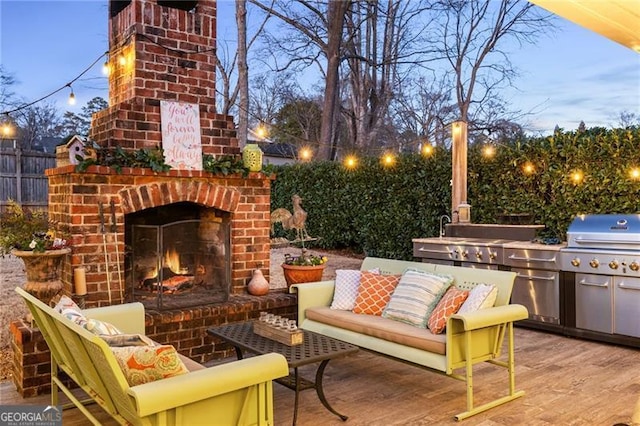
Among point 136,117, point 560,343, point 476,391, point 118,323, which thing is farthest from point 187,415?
point 560,343

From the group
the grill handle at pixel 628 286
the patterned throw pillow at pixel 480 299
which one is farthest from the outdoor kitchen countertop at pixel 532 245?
the patterned throw pillow at pixel 480 299

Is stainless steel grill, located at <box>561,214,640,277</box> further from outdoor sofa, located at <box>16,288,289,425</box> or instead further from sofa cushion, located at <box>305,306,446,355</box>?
outdoor sofa, located at <box>16,288,289,425</box>

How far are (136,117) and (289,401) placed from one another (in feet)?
8.53

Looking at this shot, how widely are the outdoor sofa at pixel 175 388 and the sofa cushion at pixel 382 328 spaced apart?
1.30m

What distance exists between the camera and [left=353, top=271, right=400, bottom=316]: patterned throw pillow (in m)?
4.20

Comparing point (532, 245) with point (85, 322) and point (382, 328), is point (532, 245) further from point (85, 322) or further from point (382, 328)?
point (85, 322)

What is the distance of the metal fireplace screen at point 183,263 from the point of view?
464 centimetres

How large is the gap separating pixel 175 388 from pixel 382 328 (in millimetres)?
1941

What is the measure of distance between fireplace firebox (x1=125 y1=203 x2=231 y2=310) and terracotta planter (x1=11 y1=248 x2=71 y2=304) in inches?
27.6

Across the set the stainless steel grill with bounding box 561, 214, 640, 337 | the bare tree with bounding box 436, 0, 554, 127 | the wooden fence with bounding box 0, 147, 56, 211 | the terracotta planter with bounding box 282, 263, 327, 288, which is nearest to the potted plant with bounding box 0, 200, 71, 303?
the terracotta planter with bounding box 282, 263, 327, 288

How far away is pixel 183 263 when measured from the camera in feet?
16.2

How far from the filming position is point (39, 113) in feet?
50.9

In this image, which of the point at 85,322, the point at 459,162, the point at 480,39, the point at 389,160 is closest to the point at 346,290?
the point at 85,322

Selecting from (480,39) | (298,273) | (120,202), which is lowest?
(298,273)
